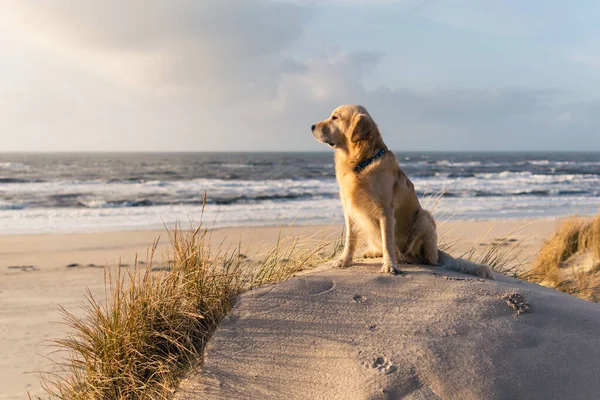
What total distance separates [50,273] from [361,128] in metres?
7.88

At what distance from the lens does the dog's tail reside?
4297mm

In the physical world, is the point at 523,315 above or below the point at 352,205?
below

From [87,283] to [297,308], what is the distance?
638 cm

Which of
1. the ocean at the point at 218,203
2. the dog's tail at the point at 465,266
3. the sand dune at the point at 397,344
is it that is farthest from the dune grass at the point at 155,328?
the ocean at the point at 218,203

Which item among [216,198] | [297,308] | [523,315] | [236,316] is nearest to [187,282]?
[236,316]

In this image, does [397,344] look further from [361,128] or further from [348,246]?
[361,128]

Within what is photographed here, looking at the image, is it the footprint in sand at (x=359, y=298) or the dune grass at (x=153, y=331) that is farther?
the footprint in sand at (x=359, y=298)

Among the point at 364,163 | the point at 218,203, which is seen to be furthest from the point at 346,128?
the point at 218,203

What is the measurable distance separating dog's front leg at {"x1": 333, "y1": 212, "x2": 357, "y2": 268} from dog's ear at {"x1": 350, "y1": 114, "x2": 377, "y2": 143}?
2.37ft

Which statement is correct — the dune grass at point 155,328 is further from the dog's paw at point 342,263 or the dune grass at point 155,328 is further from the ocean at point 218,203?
the ocean at point 218,203

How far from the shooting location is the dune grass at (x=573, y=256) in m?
6.39

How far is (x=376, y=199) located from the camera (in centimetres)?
392

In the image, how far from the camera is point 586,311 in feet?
11.8

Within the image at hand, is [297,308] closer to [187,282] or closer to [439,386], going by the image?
[187,282]
